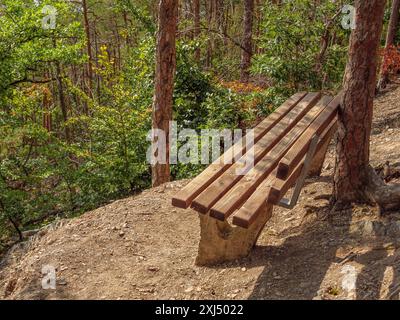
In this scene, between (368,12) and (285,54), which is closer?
(368,12)

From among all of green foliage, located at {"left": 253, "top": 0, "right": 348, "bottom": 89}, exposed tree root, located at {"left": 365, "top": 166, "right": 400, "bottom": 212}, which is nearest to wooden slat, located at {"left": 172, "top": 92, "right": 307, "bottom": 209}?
exposed tree root, located at {"left": 365, "top": 166, "right": 400, "bottom": 212}

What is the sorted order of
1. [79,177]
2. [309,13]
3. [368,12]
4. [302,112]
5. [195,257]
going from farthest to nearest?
[79,177] < [309,13] < [302,112] < [195,257] < [368,12]

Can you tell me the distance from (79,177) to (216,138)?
3.55 metres

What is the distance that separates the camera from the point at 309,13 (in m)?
8.61

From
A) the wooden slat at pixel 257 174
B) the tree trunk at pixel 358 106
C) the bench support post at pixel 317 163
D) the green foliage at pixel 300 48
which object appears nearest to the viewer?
the wooden slat at pixel 257 174

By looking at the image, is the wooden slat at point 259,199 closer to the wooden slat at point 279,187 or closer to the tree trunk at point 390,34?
the wooden slat at point 279,187

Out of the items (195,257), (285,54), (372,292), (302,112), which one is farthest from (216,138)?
(372,292)

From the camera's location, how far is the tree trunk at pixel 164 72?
6.34 m

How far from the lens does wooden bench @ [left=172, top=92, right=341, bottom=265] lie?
308 centimetres

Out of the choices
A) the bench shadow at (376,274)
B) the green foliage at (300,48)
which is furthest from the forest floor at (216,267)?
the green foliage at (300,48)

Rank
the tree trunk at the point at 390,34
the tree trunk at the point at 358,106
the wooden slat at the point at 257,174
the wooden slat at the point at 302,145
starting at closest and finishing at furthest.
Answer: the wooden slat at the point at 257,174
the wooden slat at the point at 302,145
the tree trunk at the point at 358,106
the tree trunk at the point at 390,34

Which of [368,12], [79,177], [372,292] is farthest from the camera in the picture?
[79,177]

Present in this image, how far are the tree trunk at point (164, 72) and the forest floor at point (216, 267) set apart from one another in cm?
192

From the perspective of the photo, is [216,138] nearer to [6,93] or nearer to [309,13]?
[309,13]
